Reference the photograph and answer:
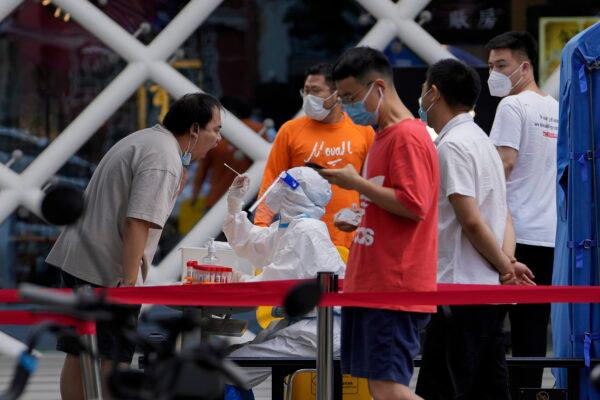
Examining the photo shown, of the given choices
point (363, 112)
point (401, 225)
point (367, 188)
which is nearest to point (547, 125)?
point (363, 112)

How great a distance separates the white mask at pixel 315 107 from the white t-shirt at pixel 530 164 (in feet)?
4.25

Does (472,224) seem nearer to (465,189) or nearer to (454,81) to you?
(465,189)

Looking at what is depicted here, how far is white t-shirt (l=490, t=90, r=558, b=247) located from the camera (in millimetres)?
6387

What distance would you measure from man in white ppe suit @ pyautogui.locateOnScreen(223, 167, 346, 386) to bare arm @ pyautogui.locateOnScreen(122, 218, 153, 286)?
2.33ft

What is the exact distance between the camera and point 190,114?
583 cm

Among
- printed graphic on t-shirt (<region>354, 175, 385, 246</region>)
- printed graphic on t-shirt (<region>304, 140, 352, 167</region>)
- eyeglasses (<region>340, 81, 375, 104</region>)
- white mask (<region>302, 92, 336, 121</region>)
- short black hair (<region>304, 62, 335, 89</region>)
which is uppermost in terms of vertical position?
short black hair (<region>304, 62, 335, 89</region>)

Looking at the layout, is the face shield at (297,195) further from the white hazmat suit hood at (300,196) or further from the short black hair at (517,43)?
the short black hair at (517,43)

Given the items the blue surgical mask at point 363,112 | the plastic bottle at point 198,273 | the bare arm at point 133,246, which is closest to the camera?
the blue surgical mask at point 363,112

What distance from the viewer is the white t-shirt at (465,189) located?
5309mm

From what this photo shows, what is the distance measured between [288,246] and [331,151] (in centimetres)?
147

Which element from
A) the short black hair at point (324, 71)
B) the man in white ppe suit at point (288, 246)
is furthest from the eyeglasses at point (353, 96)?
the short black hair at point (324, 71)

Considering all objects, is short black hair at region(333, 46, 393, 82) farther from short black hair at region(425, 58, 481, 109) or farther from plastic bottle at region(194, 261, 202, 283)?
plastic bottle at region(194, 261, 202, 283)

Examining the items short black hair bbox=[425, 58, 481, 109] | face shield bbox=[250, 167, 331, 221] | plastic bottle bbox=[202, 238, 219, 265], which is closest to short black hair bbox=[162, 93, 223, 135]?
face shield bbox=[250, 167, 331, 221]

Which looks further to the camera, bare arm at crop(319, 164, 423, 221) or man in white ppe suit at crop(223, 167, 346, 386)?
man in white ppe suit at crop(223, 167, 346, 386)
